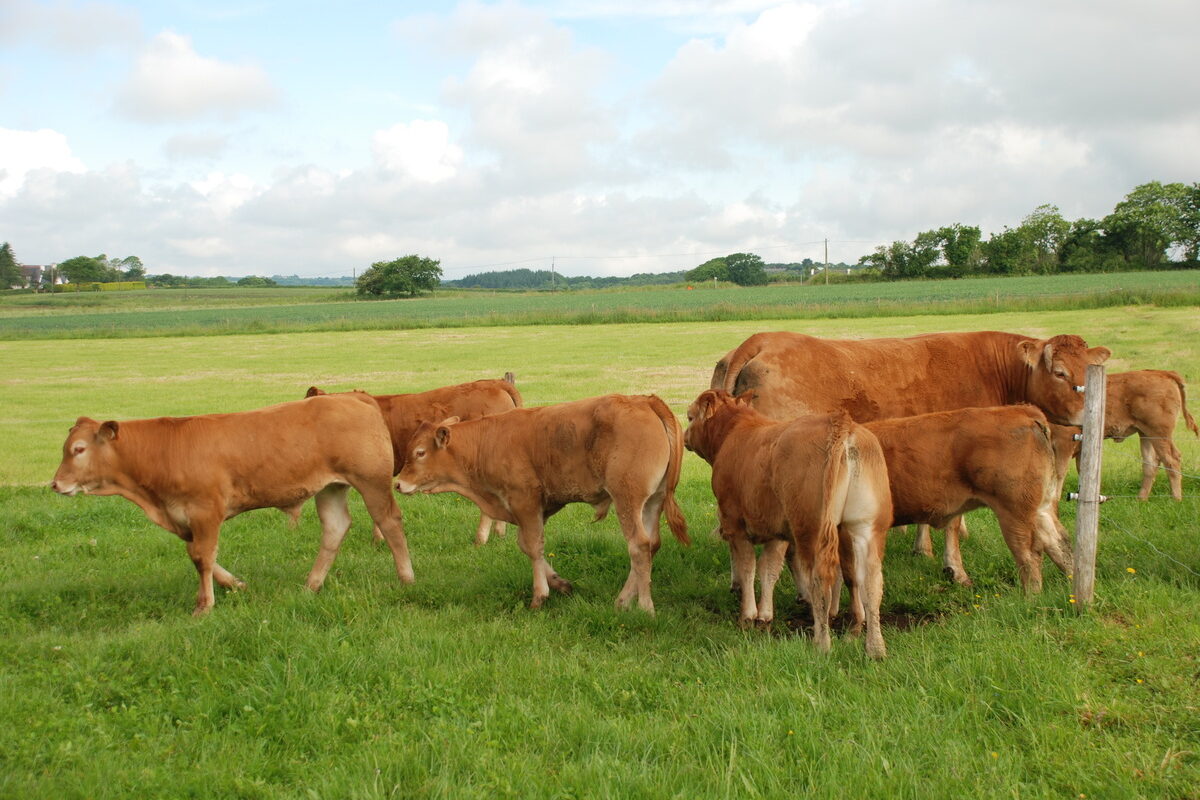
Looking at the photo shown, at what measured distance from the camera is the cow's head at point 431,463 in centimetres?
838

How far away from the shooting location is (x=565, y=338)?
4012 centimetres

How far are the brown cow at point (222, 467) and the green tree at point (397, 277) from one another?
→ 107608mm

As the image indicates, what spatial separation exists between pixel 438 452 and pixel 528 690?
3266mm

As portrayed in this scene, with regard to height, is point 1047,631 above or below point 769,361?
below

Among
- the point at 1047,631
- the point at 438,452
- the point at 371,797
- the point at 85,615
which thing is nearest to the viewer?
the point at 371,797

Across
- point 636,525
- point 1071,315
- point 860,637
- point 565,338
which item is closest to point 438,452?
point 636,525

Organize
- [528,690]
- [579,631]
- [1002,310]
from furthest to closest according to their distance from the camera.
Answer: [1002,310], [579,631], [528,690]

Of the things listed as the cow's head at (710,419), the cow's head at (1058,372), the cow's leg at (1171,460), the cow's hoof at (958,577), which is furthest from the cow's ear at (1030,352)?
the cow's head at (710,419)

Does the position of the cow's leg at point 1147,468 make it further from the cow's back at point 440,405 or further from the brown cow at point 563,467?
the cow's back at point 440,405

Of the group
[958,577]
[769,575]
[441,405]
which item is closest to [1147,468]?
[958,577]

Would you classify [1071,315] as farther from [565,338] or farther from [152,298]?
[152,298]

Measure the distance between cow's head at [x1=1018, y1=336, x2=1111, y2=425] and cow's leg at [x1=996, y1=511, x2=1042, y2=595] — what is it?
2667 mm

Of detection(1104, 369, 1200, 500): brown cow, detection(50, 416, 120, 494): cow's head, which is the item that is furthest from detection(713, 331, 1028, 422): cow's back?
detection(50, 416, 120, 494): cow's head

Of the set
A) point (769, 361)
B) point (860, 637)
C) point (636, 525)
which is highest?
point (769, 361)
